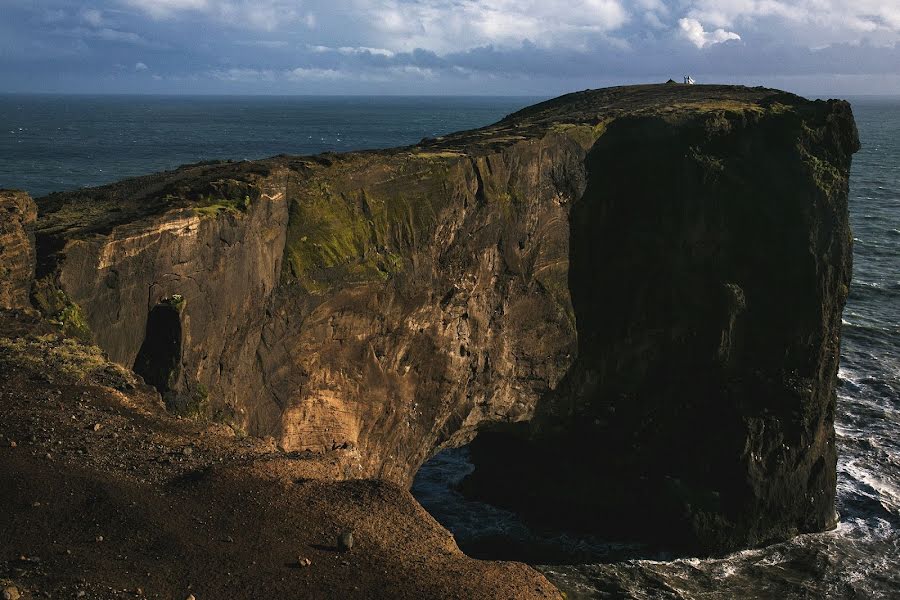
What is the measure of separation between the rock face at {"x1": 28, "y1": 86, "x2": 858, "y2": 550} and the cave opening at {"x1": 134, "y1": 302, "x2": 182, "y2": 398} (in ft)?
16.6

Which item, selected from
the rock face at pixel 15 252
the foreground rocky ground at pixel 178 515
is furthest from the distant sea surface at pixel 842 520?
the rock face at pixel 15 252

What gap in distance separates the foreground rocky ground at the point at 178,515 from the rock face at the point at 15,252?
161 cm

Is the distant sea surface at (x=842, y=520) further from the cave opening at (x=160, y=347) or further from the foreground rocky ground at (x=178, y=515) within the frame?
the foreground rocky ground at (x=178, y=515)

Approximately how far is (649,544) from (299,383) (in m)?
15.1

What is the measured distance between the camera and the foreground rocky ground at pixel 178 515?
10930 mm

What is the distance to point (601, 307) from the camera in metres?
32.5

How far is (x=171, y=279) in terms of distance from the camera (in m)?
20.0

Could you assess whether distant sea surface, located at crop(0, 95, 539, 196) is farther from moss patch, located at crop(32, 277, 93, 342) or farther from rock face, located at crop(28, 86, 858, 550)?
moss patch, located at crop(32, 277, 93, 342)

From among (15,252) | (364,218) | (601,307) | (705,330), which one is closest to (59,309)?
(15,252)

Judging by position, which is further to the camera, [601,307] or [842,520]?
[842,520]

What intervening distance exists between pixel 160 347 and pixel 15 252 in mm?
4011

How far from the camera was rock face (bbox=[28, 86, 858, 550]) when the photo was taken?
26.2 meters

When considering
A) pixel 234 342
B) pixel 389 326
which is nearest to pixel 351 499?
pixel 234 342

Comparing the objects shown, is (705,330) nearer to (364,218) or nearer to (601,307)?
(601,307)
